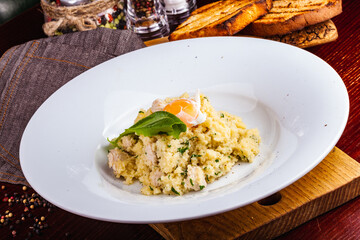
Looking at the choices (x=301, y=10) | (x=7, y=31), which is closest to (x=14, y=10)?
(x=7, y=31)

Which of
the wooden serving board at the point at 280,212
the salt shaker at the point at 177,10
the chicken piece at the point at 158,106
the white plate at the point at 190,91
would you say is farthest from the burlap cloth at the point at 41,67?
the wooden serving board at the point at 280,212

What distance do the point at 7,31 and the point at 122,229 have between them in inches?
105

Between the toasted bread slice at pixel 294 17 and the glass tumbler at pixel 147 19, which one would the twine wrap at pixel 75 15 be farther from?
the toasted bread slice at pixel 294 17

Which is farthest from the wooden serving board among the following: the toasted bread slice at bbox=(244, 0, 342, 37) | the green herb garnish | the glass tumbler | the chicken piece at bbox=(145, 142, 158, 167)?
the glass tumbler

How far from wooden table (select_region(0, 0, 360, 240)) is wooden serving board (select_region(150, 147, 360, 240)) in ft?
0.19

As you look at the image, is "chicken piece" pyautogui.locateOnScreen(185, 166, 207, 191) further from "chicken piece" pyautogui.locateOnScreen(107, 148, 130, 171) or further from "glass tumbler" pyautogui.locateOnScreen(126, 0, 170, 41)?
"glass tumbler" pyautogui.locateOnScreen(126, 0, 170, 41)

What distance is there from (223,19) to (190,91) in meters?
0.72

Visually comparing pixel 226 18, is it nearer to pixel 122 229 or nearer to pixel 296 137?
pixel 296 137

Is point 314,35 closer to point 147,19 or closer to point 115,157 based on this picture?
point 147,19

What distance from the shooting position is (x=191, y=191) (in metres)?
1.96

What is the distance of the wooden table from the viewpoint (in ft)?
6.32

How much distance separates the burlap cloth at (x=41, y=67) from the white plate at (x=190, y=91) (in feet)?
1.08

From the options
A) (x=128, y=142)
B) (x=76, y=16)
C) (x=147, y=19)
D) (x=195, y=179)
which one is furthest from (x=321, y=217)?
(x=76, y=16)

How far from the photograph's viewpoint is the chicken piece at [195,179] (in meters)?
1.91
